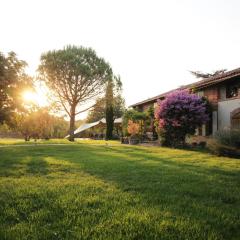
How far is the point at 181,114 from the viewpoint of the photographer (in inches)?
802

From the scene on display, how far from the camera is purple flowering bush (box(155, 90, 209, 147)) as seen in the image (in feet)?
65.7

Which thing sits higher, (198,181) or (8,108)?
(8,108)

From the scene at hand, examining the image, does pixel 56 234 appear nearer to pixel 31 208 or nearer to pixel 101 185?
pixel 31 208

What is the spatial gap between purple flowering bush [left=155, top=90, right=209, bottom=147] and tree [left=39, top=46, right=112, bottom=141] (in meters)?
18.3

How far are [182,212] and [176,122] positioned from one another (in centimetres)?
1582

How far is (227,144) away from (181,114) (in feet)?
18.1

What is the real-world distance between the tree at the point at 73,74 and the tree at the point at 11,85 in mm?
15738

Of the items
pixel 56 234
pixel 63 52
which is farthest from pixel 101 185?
pixel 63 52

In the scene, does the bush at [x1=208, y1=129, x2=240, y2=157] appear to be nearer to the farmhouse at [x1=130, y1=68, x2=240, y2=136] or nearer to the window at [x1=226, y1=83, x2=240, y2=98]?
the farmhouse at [x1=130, y1=68, x2=240, y2=136]

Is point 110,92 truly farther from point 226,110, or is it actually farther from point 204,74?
point 226,110

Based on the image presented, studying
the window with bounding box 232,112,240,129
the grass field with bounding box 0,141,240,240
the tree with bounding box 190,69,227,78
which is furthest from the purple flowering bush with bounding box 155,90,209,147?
the tree with bounding box 190,69,227,78

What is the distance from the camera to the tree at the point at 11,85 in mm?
19500

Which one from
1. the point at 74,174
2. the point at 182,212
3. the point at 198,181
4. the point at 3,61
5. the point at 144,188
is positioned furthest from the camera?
the point at 3,61

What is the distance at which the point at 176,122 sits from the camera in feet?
66.3
